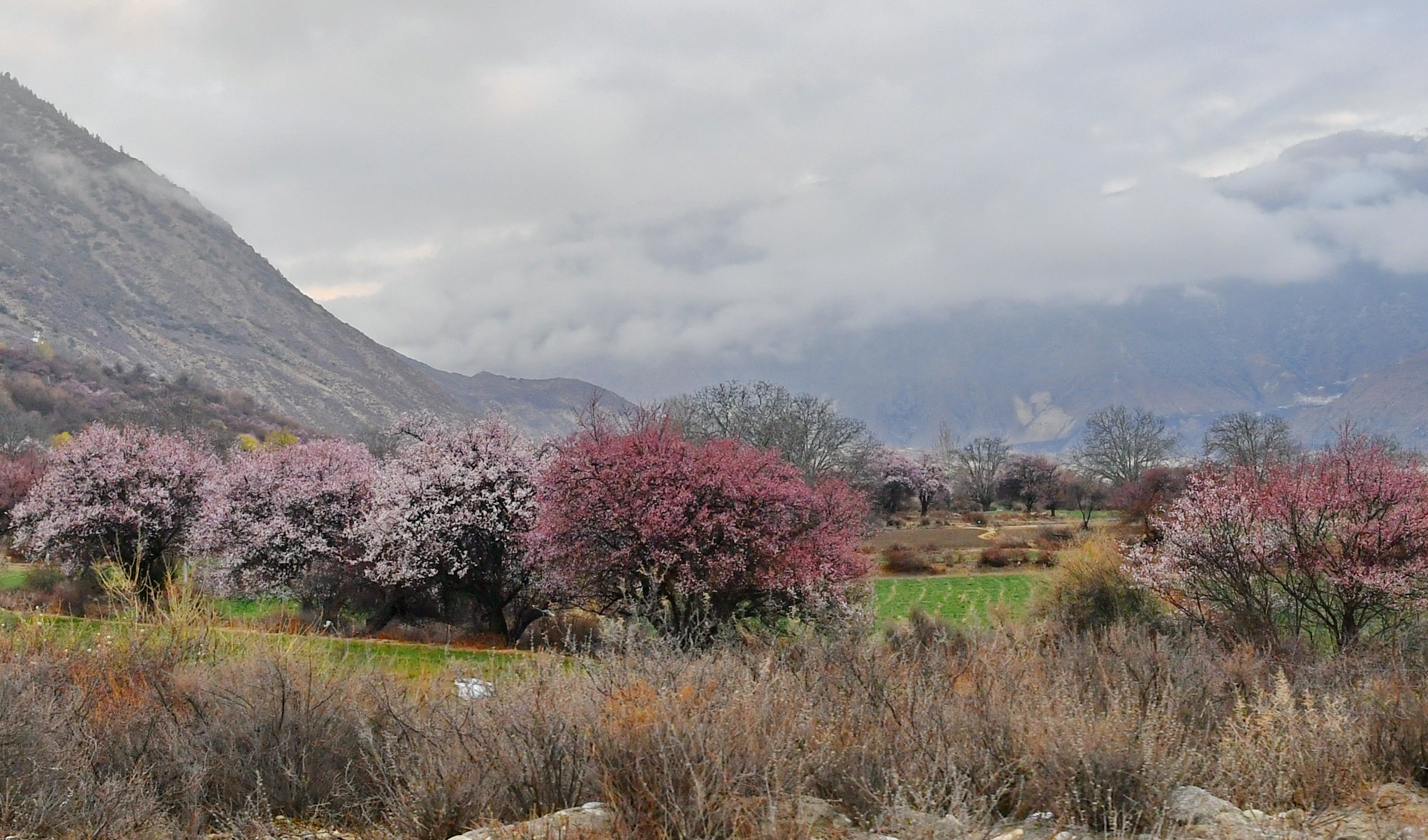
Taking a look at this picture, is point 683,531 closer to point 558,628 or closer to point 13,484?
point 558,628

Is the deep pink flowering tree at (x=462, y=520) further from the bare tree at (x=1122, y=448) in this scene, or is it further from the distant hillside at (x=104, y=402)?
the bare tree at (x=1122, y=448)

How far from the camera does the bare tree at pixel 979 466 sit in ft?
260

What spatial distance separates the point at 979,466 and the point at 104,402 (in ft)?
275

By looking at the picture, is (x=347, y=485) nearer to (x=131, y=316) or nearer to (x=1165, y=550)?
(x=1165, y=550)

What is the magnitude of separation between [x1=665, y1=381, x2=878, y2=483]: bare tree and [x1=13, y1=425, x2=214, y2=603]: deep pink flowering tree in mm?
26846

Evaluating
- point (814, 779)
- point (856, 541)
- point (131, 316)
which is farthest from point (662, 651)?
point (131, 316)

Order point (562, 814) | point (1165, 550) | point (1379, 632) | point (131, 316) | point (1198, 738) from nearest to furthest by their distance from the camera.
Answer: point (562, 814)
point (1198, 738)
point (1379, 632)
point (1165, 550)
point (131, 316)

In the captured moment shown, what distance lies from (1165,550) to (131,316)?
7028 inches

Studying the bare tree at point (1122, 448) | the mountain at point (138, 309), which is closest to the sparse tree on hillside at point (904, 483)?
the bare tree at point (1122, 448)

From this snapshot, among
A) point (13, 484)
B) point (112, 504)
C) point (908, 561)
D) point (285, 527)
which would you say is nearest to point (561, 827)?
point (285, 527)

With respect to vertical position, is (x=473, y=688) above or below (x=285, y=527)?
below

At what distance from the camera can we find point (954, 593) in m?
35.6

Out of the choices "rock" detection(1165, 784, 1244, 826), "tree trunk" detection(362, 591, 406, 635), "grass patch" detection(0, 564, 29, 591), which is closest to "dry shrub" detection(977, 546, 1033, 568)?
"tree trunk" detection(362, 591, 406, 635)

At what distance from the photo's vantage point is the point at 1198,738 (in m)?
6.28
